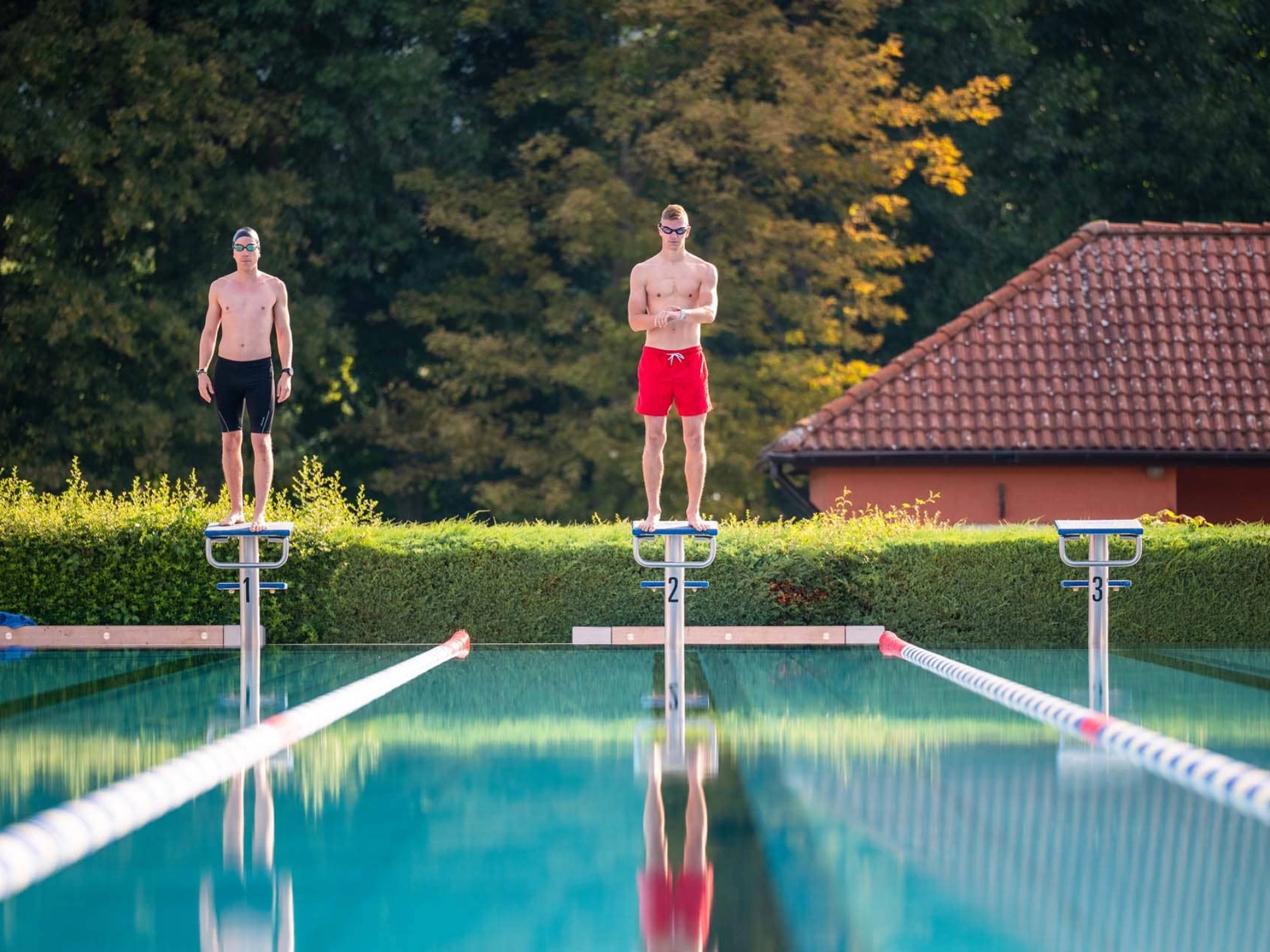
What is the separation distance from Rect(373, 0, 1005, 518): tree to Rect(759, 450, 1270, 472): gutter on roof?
17.3 ft

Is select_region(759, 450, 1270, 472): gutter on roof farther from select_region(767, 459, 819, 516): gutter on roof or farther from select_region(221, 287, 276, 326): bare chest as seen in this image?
select_region(221, 287, 276, 326): bare chest

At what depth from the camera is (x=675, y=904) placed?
5.01 metres

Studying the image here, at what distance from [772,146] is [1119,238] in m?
5.99

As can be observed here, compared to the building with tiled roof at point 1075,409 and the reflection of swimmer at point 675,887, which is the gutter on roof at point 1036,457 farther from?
the reflection of swimmer at point 675,887

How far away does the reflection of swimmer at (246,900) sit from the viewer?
4.61m

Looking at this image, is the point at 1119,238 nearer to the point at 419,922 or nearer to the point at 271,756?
the point at 271,756

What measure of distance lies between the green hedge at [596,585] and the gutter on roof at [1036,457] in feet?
18.0

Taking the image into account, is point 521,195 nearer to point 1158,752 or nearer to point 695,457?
point 695,457

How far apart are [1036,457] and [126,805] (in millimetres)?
17373

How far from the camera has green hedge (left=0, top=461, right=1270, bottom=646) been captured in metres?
15.4

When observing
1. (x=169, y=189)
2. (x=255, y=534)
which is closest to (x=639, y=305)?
(x=255, y=534)

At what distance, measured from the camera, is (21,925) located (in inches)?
190

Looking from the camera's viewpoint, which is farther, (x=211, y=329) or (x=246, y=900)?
(x=211, y=329)

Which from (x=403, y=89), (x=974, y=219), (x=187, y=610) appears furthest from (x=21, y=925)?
(x=974, y=219)
